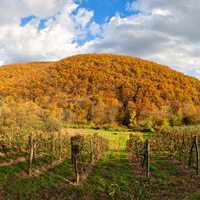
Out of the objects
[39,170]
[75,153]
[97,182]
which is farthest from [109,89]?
[97,182]

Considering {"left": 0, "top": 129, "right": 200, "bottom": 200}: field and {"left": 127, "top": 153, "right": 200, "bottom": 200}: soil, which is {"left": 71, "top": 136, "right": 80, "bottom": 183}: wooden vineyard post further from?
{"left": 127, "top": 153, "right": 200, "bottom": 200}: soil

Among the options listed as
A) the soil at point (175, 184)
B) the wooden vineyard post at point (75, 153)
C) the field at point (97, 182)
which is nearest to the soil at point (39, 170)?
the field at point (97, 182)

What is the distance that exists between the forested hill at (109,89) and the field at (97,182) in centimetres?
3029

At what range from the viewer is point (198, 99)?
2175 inches

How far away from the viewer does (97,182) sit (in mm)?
6836

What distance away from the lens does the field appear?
5727mm

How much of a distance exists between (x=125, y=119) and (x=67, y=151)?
115 feet

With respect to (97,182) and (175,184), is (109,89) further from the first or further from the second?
(97,182)

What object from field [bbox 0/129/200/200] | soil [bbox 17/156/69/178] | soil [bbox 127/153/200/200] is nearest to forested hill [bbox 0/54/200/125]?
soil [bbox 127/153/200/200]

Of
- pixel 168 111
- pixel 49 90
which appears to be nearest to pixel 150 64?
pixel 168 111

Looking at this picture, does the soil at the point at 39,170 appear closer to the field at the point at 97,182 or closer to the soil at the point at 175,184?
the field at the point at 97,182

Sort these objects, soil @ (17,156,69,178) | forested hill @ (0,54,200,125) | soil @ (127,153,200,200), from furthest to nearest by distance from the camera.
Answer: forested hill @ (0,54,200,125), soil @ (17,156,69,178), soil @ (127,153,200,200)

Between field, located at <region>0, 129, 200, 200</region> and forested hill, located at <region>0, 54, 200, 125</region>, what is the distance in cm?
3029

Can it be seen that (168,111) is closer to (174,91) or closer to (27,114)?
(174,91)
